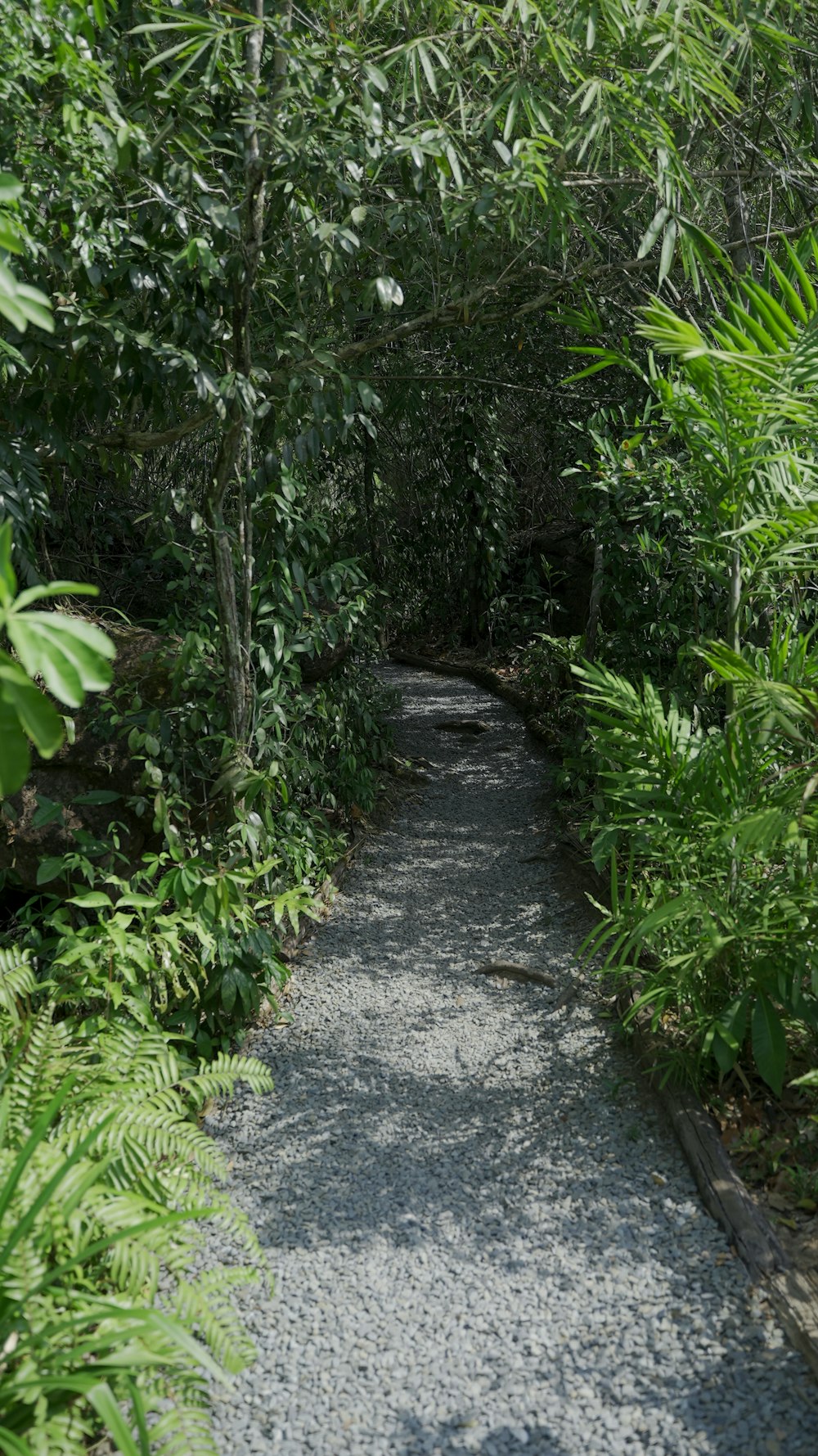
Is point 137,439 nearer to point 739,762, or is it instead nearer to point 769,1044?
point 739,762

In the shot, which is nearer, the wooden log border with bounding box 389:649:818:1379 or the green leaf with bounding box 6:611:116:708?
the green leaf with bounding box 6:611:116:708

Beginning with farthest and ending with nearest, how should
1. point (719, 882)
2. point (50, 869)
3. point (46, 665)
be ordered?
point (50, 869)
point (719, 882)
point (46, 665)

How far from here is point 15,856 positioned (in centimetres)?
325

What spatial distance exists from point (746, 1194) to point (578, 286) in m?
3.04

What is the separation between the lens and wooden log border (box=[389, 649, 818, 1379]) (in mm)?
1863

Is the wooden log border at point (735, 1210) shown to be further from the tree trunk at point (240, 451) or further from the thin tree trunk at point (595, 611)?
the thin tree trunk at point (595, 611)

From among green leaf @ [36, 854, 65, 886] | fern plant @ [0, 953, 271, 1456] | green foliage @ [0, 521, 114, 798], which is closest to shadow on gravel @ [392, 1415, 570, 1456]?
fern plant @ [0, 953, 271, 1456]

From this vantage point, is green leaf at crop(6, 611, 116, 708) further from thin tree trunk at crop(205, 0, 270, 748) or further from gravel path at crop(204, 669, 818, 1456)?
thin tree trunk at crop(205, 0, 270, 748)

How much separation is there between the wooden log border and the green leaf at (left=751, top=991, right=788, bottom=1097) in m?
0.21

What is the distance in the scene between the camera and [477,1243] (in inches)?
88.0

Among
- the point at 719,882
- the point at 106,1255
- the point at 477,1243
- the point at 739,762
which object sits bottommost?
the point at 477,1243

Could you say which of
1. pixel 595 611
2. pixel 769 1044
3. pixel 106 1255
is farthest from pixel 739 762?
pixel 595 611

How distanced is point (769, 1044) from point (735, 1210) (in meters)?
0.36

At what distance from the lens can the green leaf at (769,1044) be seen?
226 centimetres
